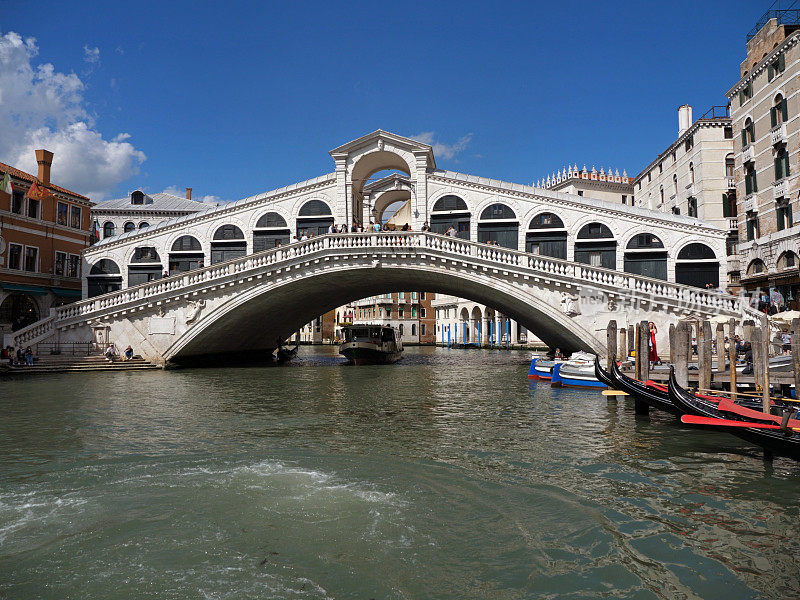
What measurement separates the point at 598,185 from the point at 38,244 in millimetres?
39479

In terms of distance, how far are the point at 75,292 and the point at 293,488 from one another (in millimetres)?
25268

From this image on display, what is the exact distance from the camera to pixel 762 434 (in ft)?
21.3

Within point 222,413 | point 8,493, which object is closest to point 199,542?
point 8,493

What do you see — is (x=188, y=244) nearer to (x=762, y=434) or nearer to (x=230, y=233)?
(x=230, y=233)

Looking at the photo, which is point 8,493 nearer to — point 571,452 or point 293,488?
point 293,488

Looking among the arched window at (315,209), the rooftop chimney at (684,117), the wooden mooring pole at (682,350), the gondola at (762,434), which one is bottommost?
the gondola at (762,434)

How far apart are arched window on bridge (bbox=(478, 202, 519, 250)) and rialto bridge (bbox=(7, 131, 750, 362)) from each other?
0.14ft

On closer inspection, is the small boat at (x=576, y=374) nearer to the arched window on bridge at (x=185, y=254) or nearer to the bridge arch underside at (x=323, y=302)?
the bridge arch underside at (x=323, y=302)

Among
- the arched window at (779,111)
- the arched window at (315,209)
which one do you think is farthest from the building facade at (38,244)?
the arched window at (779,111)

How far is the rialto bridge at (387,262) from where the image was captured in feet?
62.2

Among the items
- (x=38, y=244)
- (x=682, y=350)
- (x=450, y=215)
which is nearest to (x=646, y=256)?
(x=450, y=215)

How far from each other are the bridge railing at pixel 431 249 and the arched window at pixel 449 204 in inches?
161

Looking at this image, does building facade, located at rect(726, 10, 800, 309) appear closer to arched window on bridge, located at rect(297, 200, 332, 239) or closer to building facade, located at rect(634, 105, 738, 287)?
building facade, located at rect(634, 105, 738, 287)

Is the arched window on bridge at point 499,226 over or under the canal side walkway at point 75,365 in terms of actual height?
over
